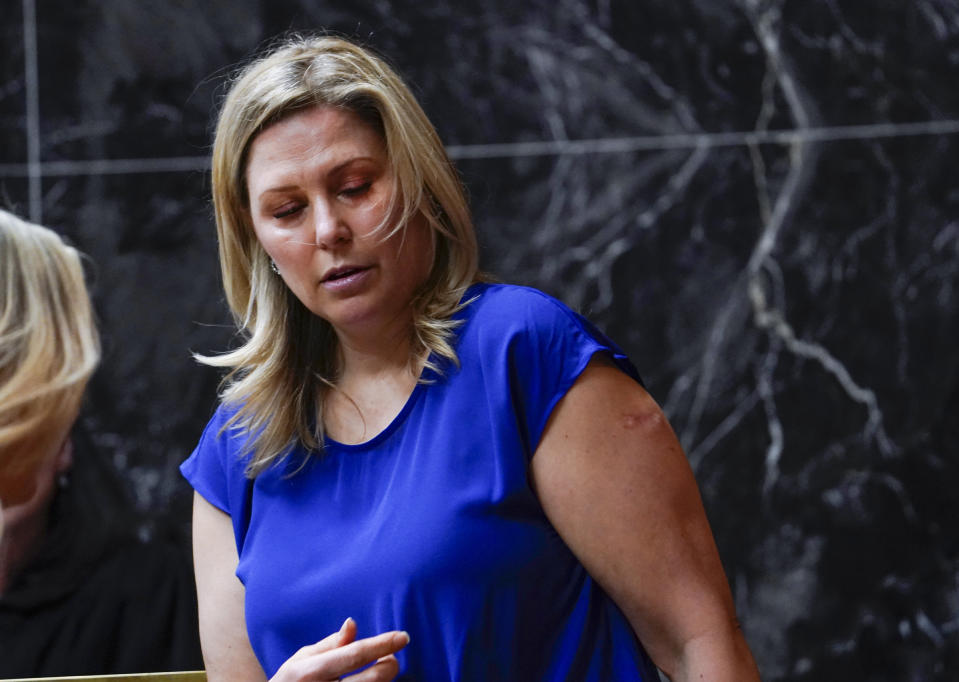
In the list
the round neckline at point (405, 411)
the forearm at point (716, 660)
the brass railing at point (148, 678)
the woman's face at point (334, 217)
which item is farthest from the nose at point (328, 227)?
the brass railing at point (148, 678)

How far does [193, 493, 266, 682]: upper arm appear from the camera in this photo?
38.5 inches

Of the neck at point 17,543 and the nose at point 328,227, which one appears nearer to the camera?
the nose at point 328,227

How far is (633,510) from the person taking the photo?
0.81 metres

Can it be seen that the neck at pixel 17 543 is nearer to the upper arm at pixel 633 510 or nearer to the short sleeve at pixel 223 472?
the short sleeve at pixel 223 472

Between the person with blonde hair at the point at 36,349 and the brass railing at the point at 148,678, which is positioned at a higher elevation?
the person with blonde hair at the point at 36,349

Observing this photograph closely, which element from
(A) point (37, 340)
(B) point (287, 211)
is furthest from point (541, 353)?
(A) point (37, 340)

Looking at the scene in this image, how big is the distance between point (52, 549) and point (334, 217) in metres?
0.70

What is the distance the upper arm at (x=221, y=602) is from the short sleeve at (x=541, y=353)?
308 millimetres

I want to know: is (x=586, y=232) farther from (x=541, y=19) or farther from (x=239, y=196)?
(x=239, y=196)

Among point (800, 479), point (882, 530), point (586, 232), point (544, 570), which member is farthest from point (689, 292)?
point (544, 570)

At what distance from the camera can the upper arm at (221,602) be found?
98 cm

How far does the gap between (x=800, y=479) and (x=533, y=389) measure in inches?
34.5

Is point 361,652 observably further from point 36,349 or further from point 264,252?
point 36,349

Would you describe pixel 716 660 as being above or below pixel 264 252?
below
